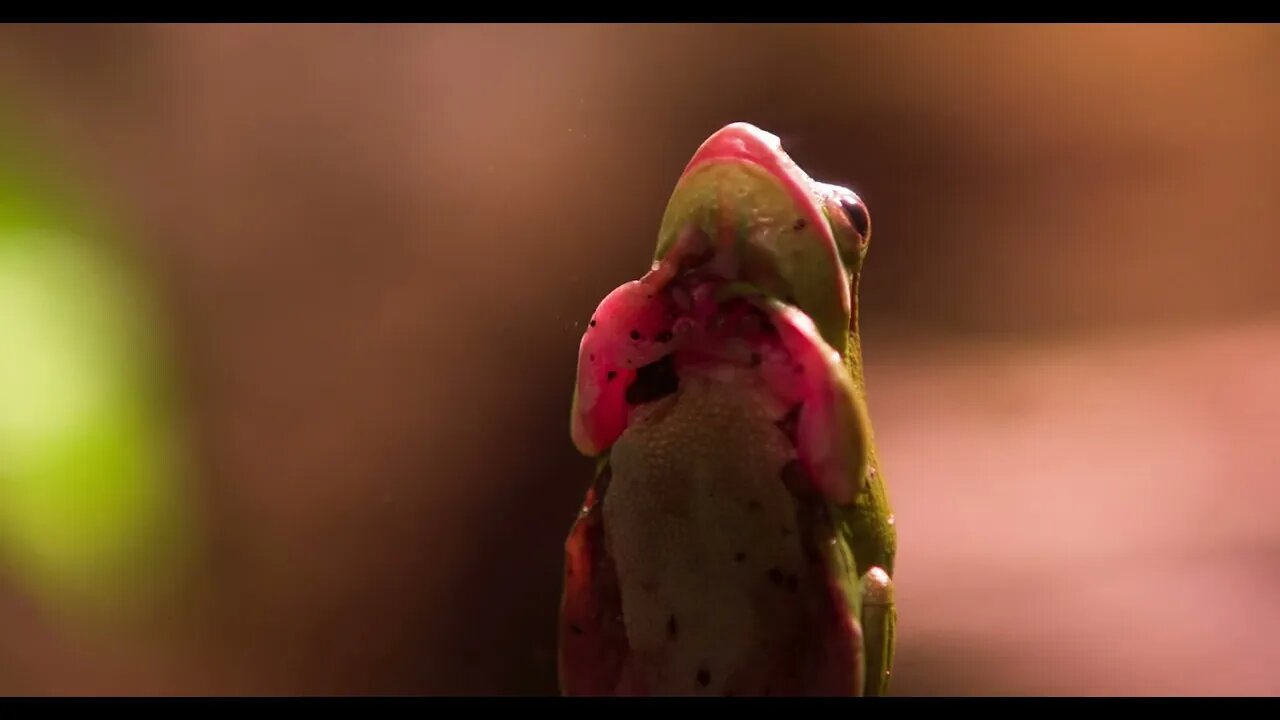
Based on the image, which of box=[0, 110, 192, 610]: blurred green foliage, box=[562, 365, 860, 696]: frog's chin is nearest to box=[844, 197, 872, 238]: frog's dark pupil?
box=[562, 365, 860, 696]: frog's chin

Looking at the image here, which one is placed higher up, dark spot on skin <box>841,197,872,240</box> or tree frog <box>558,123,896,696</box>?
dark spot on skin <box>841,197,872,240</box>

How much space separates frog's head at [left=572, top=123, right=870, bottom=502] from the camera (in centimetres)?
53

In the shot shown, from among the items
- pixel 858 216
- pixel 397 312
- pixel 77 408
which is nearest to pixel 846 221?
pixel 858 216

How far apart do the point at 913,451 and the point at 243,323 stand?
73cm

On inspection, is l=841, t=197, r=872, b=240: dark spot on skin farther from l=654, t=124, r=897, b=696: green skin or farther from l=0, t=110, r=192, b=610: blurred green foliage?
l=0, t=110, r=192, b=610: blurred green foliage

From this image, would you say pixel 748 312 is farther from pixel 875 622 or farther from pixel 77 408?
pixel 77 408

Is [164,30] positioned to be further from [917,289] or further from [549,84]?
[917,289]

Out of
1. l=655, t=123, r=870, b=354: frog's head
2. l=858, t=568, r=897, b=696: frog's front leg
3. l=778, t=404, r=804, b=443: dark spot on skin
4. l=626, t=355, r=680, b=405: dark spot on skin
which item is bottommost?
l=858, t=568, r=897, b=696: frog's front leg

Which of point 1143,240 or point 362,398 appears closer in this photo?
point 362,398

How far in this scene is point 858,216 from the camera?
0.59 m

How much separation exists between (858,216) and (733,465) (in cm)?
19

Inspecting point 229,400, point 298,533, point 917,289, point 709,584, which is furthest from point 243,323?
point 917,289

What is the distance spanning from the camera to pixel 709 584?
538 millimetres

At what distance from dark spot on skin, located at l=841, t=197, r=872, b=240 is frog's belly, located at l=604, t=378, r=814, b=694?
14 cm
